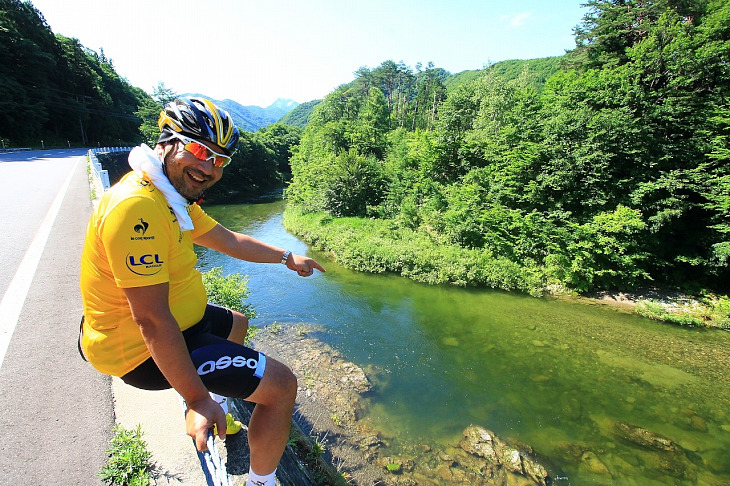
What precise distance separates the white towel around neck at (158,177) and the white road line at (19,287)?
3.63 meters

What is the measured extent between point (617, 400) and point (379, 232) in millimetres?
14425

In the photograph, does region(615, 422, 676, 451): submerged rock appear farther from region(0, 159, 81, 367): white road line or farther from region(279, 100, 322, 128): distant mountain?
region(279, 100, 322, 128): distant mountain

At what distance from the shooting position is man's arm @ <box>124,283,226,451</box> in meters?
1.51

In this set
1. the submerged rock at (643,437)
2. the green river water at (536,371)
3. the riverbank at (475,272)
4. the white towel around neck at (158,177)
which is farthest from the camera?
the riverbank at (475,272)

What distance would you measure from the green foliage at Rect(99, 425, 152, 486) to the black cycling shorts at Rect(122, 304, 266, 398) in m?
1.18

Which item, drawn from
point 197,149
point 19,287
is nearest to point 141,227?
point 197,149

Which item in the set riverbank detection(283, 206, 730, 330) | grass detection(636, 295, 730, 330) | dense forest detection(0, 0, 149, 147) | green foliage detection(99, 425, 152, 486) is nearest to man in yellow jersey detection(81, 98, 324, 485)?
green foliage detection(99, 425, 152, 486)

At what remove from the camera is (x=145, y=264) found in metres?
1.51

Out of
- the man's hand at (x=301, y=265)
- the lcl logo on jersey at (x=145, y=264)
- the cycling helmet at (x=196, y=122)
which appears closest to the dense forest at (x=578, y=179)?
the man's hand at (x=301, y=265)

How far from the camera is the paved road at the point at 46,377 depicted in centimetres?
257

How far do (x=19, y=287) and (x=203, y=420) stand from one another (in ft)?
19.6

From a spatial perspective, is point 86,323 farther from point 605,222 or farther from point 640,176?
A: point 640,176

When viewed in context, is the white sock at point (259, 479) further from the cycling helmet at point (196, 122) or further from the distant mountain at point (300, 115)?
the distant mountain at point (300, 115)

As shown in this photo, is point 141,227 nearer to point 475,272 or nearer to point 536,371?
point 536,371
